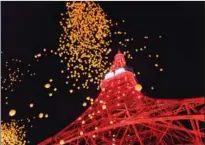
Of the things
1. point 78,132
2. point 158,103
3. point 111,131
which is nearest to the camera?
point 158,103

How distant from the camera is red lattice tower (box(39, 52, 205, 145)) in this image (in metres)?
9.99

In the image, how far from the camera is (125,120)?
34.8 ft

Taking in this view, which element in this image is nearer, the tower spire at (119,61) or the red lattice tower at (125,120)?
the red lattice tower at (125,120)

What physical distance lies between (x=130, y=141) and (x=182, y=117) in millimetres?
6466

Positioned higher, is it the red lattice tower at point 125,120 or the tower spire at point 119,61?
the tower spire at point 119,61

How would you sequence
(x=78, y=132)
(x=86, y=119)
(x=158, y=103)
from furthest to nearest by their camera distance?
(x=86, y=119) → (x=78, y=132) → (x=158, y=103)

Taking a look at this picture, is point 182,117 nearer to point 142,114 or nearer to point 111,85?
point 142,114

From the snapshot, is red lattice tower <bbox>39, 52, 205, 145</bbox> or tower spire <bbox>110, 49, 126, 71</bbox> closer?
red lattice tower <bbox>39, 52, 205, 145</bbox>

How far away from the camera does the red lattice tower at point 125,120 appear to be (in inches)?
393

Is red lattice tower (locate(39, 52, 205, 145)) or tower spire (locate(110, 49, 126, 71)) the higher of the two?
tower spire (locate(110, 49, 126, 71))

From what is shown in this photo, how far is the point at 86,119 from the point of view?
14055 mm

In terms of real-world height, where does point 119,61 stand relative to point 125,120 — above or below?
above

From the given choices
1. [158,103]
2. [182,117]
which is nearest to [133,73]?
[158,103]

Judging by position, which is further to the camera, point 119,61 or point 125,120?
point 119,61
